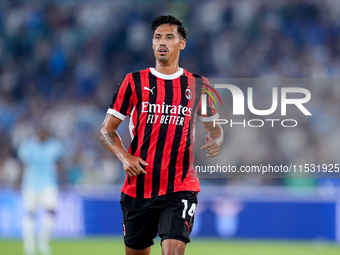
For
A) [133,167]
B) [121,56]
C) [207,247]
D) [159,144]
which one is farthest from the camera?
[121,56]

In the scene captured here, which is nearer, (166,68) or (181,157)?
(181,157)

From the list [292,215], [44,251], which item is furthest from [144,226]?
[292,215]

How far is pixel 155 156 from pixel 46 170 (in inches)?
211

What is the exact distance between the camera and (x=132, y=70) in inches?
541

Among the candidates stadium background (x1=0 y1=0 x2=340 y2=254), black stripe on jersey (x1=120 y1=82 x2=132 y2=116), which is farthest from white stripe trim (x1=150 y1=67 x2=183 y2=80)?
stadium background (x1=0 y1=0 x2=340 y2=254)

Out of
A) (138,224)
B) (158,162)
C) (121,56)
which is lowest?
(138,224)

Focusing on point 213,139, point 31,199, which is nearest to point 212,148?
point 213,139

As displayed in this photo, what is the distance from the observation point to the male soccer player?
4184 mm

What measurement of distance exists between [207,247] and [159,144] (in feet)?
17.4

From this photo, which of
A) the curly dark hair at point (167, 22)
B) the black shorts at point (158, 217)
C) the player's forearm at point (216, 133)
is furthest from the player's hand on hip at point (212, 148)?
the curly dark hair at point (167, 22)

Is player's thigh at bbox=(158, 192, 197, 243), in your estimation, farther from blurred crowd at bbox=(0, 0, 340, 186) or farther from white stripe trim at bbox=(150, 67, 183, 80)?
blurred crowd at bbox=(0, 0, 340, 186)

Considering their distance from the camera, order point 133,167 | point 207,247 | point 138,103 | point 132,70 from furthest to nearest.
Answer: point 132,70, point 207,247, point 138,103, point 133,167

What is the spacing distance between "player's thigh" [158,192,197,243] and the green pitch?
4.40m

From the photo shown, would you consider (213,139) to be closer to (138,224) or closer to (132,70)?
(138,224)
